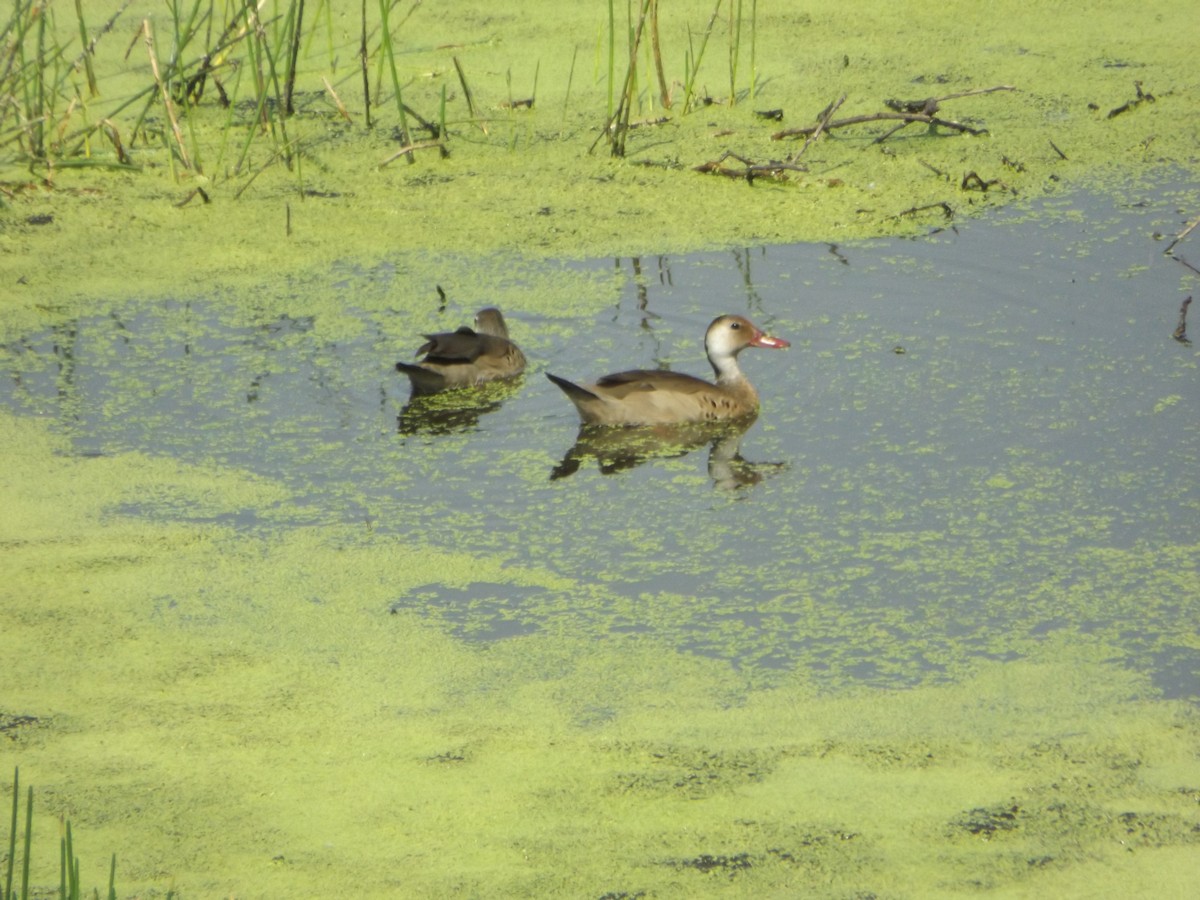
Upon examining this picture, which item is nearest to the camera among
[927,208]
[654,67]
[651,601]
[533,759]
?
[533,759]

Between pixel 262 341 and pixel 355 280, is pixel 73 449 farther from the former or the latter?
pixel 355 280

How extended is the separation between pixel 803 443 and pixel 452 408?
121 centimetres

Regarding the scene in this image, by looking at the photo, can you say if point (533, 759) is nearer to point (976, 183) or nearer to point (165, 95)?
point (976, 183)

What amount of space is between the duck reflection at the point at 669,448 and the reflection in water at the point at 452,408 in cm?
41

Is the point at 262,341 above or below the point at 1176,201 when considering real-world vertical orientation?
below

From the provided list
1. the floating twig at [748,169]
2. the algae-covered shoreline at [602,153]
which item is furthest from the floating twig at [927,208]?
the floating twig at [748,169]

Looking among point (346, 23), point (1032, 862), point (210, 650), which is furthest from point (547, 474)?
point (346, 23)

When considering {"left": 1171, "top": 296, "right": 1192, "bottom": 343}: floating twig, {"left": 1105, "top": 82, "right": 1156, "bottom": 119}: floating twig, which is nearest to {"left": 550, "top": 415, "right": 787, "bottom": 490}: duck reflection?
{"left": 1171, "top": 296, "right": 1192, "bottom": 343}: floating twig

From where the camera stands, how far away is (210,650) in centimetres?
370

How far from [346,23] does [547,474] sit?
510cm

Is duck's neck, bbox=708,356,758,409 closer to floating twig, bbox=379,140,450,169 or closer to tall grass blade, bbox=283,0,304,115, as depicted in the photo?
floating twig, bbox=379,140,450,169

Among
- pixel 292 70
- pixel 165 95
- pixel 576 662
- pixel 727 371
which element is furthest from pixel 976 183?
pixel 576 662

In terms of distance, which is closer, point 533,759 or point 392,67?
point 533,759

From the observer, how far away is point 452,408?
17.6 ft
